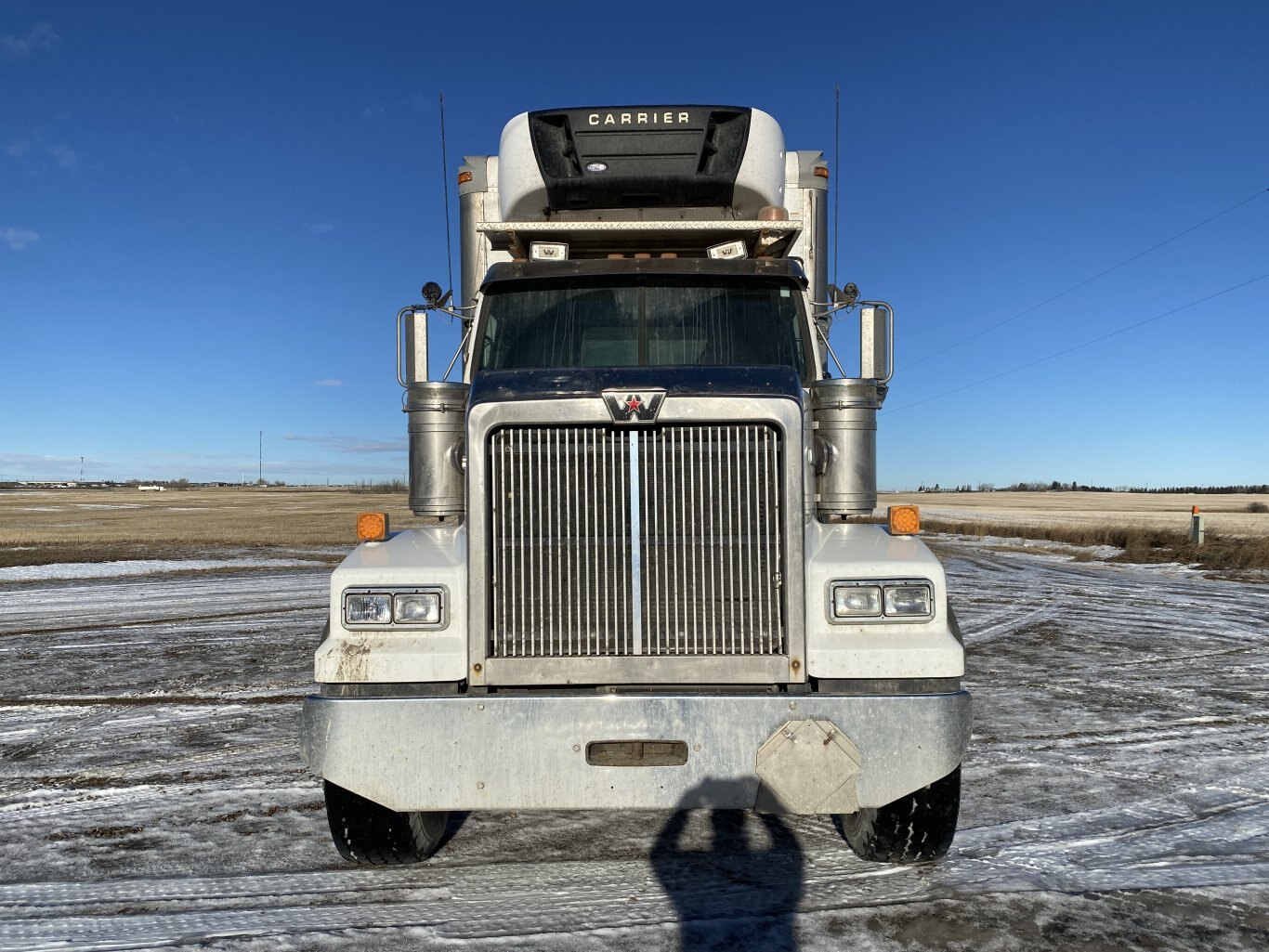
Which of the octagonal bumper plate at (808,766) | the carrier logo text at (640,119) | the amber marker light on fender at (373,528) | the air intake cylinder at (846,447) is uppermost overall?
the carrier logo text at (640,119)

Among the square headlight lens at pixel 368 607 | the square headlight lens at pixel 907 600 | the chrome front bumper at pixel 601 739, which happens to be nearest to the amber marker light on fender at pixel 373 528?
the square headlight lens at pixel 368 607

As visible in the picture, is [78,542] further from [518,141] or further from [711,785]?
[711,785]

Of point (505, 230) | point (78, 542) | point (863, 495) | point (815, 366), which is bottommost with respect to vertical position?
point (78, 542)

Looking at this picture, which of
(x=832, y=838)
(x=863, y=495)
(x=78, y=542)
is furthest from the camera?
(x=78, y=542)

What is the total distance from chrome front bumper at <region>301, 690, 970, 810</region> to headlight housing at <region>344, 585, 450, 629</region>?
32 centimetres

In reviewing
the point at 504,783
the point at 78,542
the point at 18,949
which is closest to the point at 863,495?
the point at 504,783

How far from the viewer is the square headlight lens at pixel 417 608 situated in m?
3.62

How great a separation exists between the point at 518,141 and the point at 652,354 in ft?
6.47

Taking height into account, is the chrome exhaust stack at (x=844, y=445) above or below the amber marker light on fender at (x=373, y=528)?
above

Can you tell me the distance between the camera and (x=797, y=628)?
11.8ft

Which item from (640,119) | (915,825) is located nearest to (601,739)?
(915,825)

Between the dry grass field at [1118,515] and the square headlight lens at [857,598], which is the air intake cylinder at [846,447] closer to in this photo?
the square headlight lens at [857,598]

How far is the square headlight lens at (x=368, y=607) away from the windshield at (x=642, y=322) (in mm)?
1724

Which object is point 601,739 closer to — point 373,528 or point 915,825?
point 915,825
